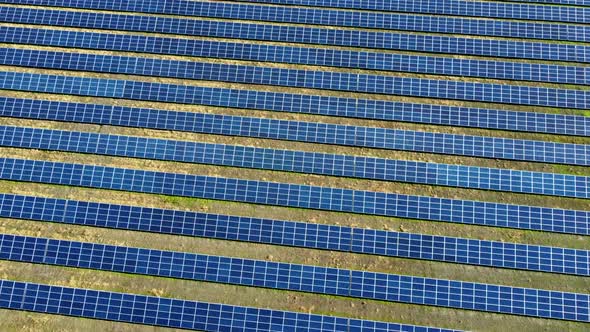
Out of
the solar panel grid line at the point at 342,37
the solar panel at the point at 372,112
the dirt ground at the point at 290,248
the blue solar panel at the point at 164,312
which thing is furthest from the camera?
the solar panel grid line at the point at 342,37

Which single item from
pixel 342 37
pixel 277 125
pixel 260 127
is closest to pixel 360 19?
pixel 342 37

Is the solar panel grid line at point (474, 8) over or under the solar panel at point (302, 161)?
over

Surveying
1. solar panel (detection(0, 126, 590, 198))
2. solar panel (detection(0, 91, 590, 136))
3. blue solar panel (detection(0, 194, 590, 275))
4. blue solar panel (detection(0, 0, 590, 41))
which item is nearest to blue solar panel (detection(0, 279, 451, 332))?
blue solar panel (detection(0, 194, 590, 275))

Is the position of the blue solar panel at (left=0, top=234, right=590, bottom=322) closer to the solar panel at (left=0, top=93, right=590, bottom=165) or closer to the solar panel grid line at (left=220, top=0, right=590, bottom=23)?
the solar panel at (left=0, top=93, right=590, bottom=165)

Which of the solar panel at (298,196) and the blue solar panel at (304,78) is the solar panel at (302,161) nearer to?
the solar panel at (298,196)

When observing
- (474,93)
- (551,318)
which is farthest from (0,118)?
(551,318)

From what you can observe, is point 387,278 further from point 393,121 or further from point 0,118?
point 0,118

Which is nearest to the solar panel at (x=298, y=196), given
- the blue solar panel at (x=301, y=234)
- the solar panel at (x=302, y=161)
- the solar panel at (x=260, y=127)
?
the solar panel at (x=302, y=161)
